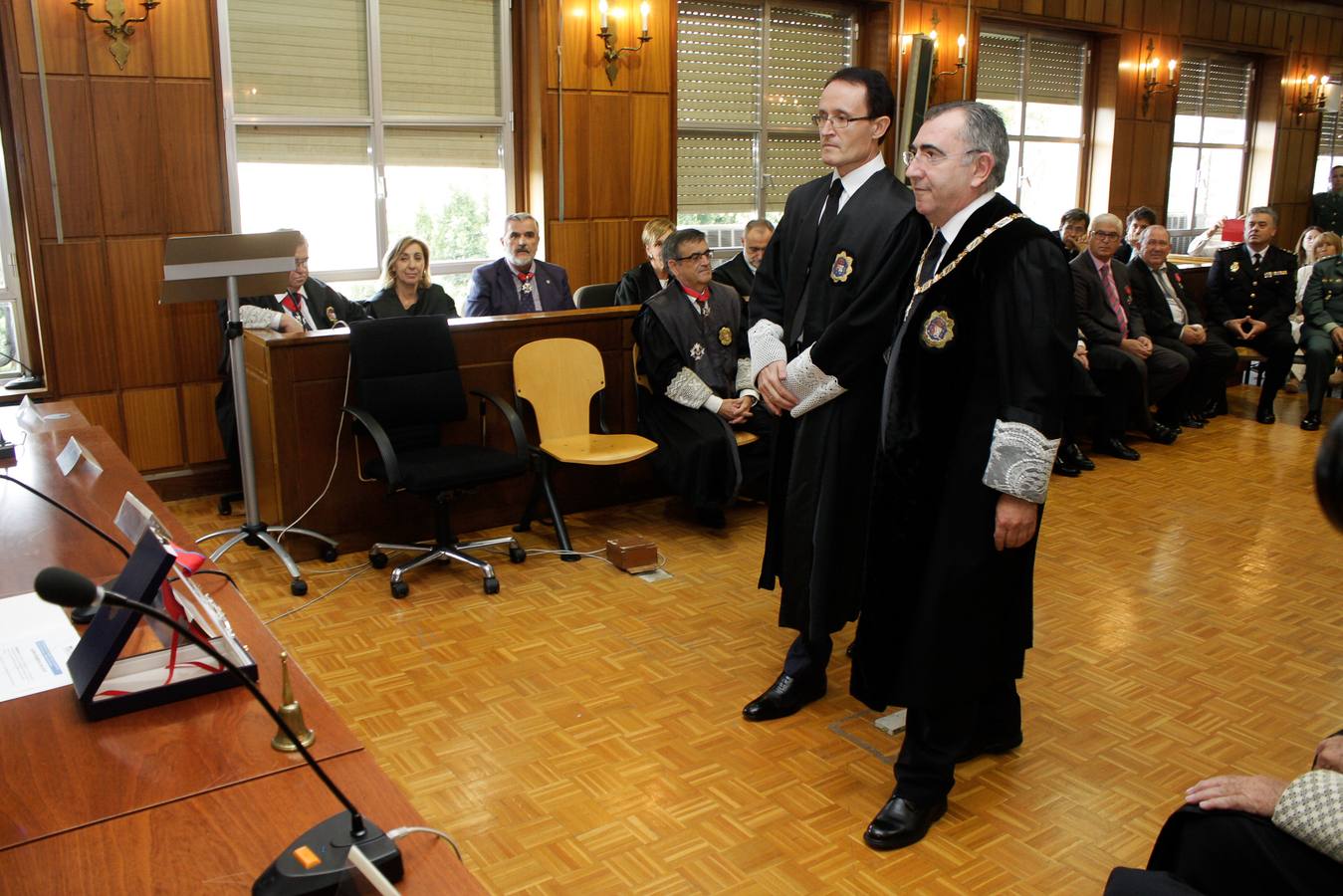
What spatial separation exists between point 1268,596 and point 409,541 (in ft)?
11.4

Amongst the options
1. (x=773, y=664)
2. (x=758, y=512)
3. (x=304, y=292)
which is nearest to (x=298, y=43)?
(x=304, y=292)

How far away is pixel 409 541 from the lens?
15.8 ft

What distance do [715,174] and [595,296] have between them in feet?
6.71

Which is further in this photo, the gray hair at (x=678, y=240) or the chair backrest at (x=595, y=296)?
the chair backrest at (x=595, y=296)

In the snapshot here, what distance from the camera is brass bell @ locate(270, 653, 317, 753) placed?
5.13 ft

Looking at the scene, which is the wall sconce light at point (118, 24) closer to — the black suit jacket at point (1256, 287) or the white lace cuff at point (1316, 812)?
the white lace cuff at point (1316, 812)

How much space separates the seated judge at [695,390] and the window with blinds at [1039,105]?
17.1ft

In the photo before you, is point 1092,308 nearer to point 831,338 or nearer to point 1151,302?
point 1151,302

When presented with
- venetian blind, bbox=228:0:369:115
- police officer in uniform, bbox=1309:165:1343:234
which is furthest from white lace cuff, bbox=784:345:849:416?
police officer in uniform, bbox=1309:165:1343:234

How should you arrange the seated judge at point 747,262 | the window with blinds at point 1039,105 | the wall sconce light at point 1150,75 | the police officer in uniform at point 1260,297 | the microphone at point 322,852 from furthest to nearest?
1. the wall sconce light at point 1150,75
2. the window with blinds at point 1039,105
3. the police officer in uniform at point 1260,297
4. the seated judge at point 747,262
5. the microphone at point 322,852

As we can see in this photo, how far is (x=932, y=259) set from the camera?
2.56 meters

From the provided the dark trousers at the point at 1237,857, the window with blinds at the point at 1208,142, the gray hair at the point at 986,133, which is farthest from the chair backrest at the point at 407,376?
the window with blinds at the point at 1208,142

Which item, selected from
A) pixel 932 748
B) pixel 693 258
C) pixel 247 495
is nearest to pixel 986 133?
pixel 932 748

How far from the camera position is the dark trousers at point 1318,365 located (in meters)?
7.30
